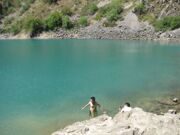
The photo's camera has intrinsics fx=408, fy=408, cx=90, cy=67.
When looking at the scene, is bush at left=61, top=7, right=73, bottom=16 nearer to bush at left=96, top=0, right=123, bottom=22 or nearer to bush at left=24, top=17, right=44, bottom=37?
bush at left=24, top=17, right=44, bottom=37

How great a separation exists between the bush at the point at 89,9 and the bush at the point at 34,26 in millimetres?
13054

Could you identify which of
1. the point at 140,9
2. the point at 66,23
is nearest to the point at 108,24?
the point at 140,9

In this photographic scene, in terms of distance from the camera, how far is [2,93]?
151 feet

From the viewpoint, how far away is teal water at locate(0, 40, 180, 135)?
116ft

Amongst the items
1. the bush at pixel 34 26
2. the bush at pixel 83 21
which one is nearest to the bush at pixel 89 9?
the bush at pixel 83 21

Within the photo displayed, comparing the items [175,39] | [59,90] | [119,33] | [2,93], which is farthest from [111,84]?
[119,33]

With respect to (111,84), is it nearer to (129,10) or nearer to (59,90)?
(59,90)

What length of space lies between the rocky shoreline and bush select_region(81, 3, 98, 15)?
5.13 metres

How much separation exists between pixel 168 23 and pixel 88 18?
2502 cm

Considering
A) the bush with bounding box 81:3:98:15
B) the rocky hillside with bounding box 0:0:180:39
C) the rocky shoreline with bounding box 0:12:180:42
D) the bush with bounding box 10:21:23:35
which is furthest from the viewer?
the bush with bounding box 10:21:23:35

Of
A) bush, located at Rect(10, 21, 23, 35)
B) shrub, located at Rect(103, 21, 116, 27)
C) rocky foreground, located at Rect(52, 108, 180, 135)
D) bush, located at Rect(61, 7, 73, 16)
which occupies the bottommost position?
rocky foreground, located at Rect(52, 108, 180, 135)

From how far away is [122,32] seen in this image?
348ft

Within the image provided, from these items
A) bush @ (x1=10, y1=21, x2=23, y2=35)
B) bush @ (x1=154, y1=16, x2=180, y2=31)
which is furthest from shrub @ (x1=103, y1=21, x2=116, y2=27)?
bush @ (x1=10, y1=21, x2=23, y2=35)

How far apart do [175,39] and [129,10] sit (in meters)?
19.9
